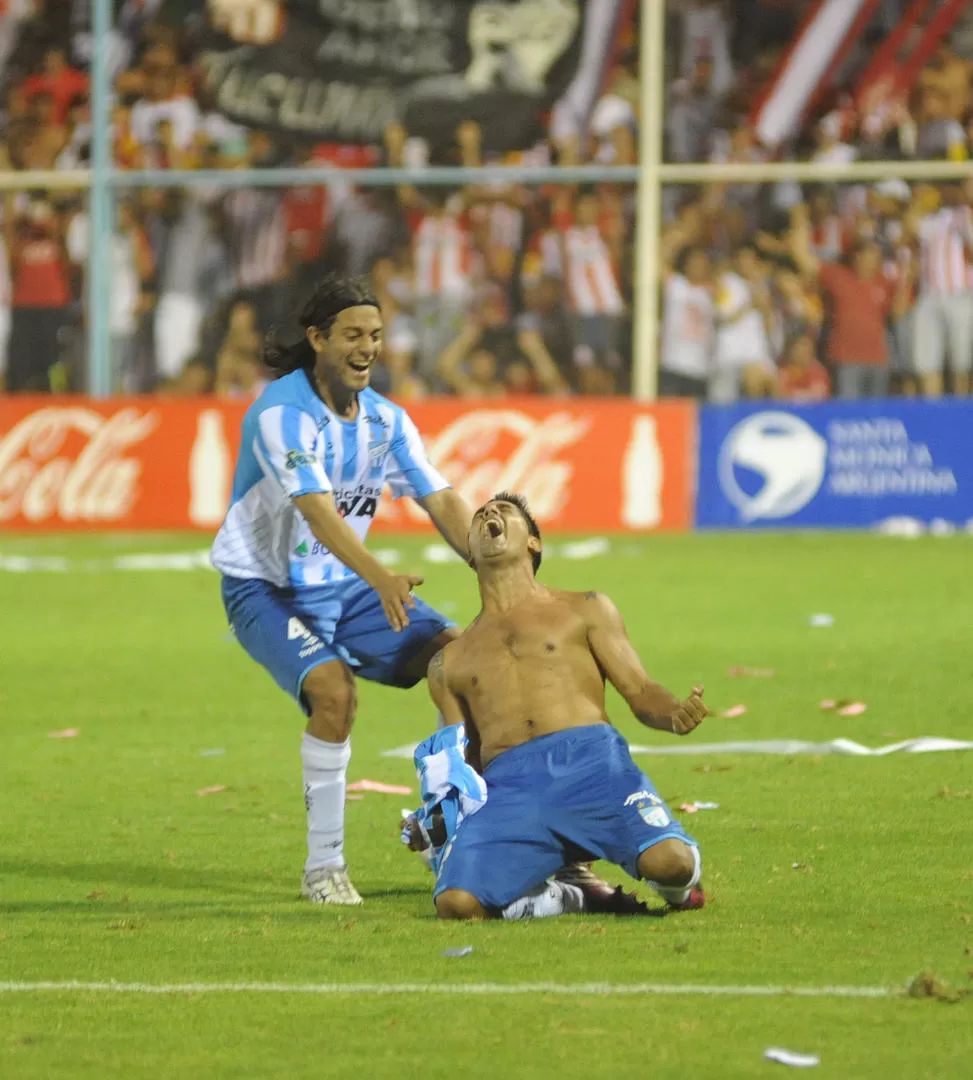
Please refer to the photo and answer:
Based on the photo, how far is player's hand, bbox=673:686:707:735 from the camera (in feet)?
21.3

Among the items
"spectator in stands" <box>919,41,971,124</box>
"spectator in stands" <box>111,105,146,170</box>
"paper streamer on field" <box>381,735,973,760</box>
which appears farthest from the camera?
"spectator in stands" <box>111,105,146,170</box>

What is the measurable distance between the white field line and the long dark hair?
100 inches

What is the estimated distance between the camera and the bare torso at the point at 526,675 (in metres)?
6.99

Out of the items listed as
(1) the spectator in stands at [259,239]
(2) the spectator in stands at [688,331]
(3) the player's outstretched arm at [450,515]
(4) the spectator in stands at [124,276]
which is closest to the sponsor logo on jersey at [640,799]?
(3) the player's outstretched arm at [450,515]

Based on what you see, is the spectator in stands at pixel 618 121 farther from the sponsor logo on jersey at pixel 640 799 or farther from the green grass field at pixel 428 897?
the sponsor logo on jersey at pixel 640 799

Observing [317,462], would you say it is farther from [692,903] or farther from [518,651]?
Answer: [692,903]

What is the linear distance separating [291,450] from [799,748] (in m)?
3.56

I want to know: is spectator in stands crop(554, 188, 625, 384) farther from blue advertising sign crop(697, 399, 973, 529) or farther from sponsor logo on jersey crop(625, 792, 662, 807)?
sponsor logo on jersey crop(625, 792, 662, 807)

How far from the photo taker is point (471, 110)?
2603 cm

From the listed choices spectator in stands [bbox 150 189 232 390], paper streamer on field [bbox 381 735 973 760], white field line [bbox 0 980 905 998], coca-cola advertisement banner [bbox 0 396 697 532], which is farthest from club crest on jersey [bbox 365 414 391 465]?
spectator in stands [bbox 150 189 232 390]

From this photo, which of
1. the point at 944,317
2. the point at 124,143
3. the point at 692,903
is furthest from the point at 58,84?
the point at 692,903

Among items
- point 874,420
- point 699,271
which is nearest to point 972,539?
point 874,420

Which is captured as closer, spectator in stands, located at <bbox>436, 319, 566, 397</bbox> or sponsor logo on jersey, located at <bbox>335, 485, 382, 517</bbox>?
sponsor logo on jersey, located at <bbox>335, 485, 382, 517</bbox>

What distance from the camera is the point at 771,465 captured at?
71.6 ft
